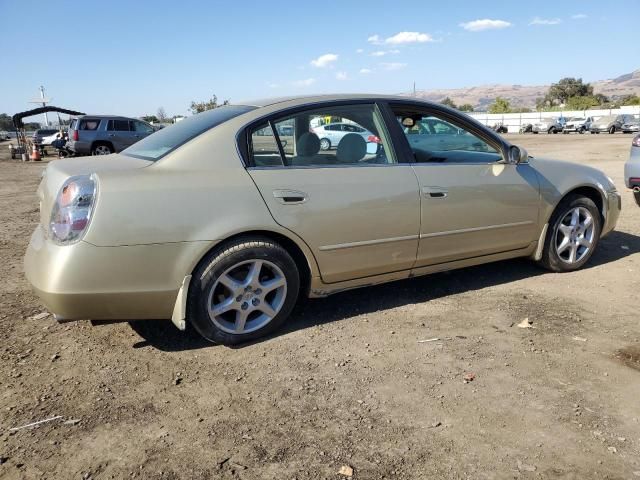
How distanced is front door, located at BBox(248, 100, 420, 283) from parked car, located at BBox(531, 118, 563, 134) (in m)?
45.2

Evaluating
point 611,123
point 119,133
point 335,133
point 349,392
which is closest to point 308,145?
point 335,133

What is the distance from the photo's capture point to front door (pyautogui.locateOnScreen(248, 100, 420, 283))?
328cm

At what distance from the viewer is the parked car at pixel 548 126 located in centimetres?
4376

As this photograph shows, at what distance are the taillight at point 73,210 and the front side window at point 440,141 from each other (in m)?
2.20

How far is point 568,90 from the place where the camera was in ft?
328

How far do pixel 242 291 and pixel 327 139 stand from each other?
4.05ft

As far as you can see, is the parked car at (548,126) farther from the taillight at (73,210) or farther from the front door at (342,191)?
the taillight at (73,210)

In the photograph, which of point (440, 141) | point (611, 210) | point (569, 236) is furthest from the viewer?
point (611, 210)

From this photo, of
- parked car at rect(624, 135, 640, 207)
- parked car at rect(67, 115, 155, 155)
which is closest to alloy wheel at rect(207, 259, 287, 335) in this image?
parked car at rect(624, 135, 640, 207)

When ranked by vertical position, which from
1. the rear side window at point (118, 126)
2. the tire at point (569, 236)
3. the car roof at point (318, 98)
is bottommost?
the tire at point (569, 236)

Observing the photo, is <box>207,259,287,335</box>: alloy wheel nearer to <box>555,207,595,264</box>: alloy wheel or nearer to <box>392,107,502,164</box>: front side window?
<box>392,107,502,164</box>: front side window

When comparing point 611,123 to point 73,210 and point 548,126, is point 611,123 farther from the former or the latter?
point 73,210

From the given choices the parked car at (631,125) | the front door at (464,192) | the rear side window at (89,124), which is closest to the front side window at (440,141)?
the front door at (464,192)

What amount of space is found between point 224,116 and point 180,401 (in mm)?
1853
